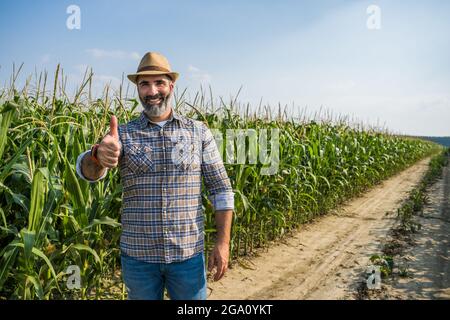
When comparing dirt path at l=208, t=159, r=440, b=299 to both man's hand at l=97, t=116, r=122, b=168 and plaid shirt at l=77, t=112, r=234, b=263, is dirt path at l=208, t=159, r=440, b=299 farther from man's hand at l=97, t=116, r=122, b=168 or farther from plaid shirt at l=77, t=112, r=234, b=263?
man's hand at l=97, t=116, r=122, b=168

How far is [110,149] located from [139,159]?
0.83 ft

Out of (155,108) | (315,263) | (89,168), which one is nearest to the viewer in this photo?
(89,168)

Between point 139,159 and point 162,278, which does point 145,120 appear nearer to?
point 139,159

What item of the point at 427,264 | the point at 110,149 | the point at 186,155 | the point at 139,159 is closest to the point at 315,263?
the point at 427,264

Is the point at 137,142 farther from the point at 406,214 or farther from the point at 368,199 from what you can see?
the point at 368,199

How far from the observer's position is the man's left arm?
1779mm

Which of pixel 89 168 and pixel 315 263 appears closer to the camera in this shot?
pixel 89 168

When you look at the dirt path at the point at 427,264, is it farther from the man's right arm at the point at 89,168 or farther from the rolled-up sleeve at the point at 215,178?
the man's right arm at the point at 89,168

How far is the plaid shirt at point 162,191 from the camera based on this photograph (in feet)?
5.63

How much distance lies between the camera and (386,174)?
11.6 m

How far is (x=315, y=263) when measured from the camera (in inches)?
161

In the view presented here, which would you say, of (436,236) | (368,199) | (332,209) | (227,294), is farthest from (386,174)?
(227,294)

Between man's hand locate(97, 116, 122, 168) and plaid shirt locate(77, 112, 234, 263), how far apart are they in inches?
8.7
